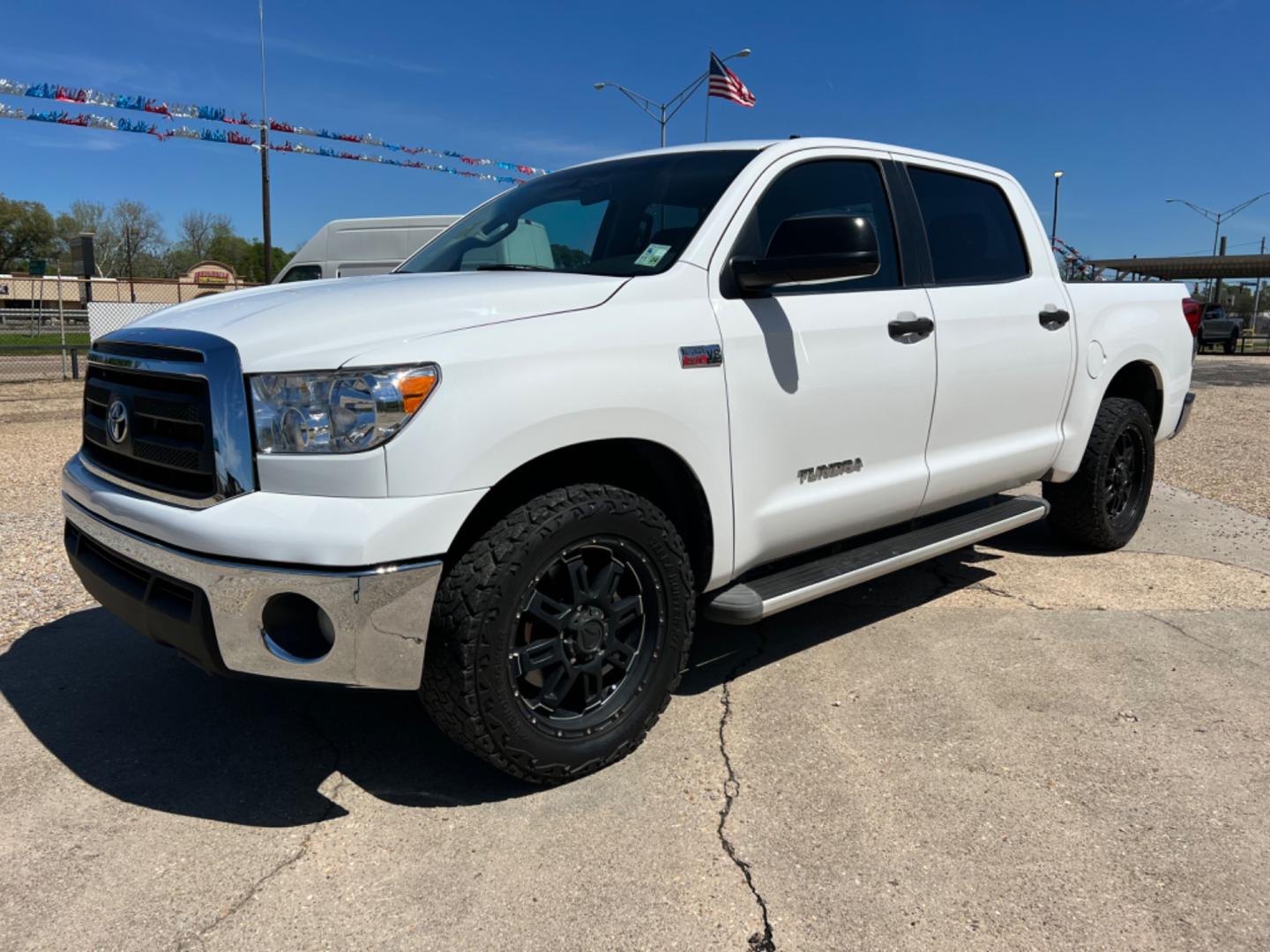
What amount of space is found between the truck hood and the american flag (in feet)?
58.5

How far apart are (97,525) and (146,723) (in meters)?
0.83

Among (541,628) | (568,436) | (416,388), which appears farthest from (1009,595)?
(416,388)

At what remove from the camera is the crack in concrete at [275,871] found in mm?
2166

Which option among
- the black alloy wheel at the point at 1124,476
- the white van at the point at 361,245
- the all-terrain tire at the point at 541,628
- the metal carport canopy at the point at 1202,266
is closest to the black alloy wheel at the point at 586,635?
the all-terrain tire at the point at 541,628

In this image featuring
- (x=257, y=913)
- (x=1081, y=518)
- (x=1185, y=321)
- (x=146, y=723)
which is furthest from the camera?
(x=1185, y=321)

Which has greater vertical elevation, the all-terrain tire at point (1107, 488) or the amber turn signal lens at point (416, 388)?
the amber turn signal lens at point (416, 388)

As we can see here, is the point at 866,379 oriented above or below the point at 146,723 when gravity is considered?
above

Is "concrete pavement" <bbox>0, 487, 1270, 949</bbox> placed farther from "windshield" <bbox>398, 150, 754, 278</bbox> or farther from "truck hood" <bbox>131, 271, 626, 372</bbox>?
"windshield" <bbox>398, 150, 754, 278</bbox>

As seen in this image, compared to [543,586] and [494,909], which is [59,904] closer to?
[494,909]

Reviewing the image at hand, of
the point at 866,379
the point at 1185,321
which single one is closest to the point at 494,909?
the point at 866,379

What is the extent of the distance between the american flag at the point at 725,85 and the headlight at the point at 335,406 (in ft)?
60.9

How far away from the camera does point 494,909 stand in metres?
2.27

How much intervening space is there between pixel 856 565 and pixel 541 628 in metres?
1.36

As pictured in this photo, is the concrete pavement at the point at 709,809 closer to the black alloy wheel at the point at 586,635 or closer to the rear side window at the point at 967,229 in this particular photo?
the black alloy wheel at the point at 586,635
